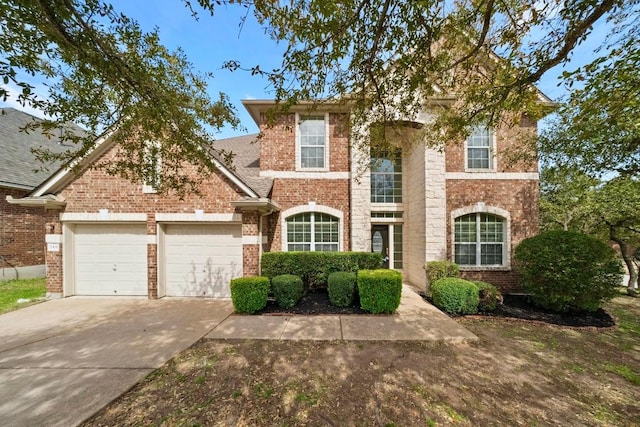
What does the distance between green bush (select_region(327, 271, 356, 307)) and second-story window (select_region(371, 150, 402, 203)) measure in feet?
13.5

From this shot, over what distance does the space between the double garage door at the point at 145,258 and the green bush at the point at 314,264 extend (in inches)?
46.4

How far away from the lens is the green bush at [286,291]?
6.47 metres

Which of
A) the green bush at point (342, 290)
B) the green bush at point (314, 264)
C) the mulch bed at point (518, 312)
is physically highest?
the green bush at point (314, 264)

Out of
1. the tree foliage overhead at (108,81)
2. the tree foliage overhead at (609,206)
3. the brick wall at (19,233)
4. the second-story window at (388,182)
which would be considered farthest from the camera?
the second-story window at (388,182)

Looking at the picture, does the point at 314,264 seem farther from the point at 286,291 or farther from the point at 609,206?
the point at 609,206

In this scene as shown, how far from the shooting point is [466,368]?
3.86 m

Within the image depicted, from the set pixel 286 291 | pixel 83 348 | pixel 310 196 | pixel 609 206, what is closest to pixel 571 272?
pixel 609 206

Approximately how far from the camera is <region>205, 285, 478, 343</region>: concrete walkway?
484 centimetres

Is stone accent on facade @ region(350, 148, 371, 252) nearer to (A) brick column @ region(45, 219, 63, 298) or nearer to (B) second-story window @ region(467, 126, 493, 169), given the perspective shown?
(B) second-story window @ region(467, 126, 493, 169)

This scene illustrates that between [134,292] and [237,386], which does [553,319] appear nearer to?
[237,386]

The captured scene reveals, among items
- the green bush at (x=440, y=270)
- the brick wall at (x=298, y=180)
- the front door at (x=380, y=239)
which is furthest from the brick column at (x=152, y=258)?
the green bush at (x=440, y=270)

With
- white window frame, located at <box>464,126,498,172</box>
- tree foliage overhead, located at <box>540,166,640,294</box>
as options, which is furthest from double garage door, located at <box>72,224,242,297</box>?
tree foliage overhead, located at <box>540,166,640,294</box>

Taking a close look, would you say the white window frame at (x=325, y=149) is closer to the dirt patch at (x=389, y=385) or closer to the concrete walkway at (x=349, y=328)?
the concrete walkway at (x=349, y=328)

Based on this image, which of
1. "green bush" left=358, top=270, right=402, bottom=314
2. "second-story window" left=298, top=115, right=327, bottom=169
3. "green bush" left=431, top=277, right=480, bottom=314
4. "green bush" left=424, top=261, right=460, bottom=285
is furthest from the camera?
"second-story window" left=298, top=115, right=327, bottom=169
